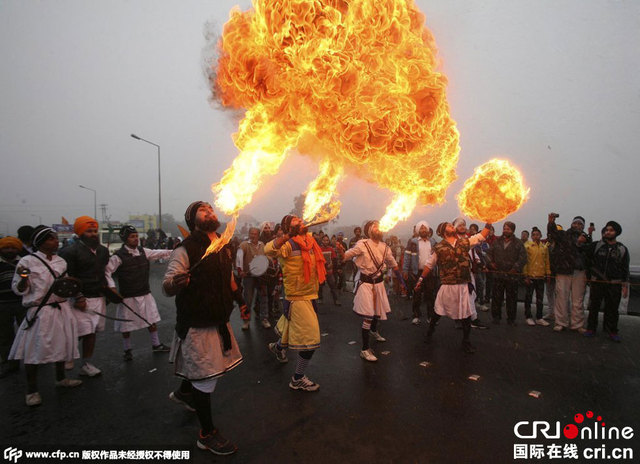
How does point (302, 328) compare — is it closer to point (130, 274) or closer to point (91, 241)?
point (130, 274)

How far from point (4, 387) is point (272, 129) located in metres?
5.91

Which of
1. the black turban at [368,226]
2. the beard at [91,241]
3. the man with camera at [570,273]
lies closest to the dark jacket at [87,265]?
the beard at [91,241]

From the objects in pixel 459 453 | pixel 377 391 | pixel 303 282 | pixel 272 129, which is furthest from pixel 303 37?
pixel 459 453

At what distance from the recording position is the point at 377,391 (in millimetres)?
4469

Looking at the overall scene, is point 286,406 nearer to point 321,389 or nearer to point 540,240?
point 321,389

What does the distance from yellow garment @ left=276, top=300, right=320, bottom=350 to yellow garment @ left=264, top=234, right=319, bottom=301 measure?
0.38 ft

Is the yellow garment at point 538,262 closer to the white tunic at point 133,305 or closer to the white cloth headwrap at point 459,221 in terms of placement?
the white cloth headwrap at point 459,221

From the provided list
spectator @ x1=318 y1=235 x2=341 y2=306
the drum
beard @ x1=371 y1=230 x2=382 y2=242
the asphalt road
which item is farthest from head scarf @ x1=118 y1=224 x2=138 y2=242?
spectator @ x1=318 y1=235 x2=341 y2=306

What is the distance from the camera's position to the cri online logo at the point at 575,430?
11.4 feet

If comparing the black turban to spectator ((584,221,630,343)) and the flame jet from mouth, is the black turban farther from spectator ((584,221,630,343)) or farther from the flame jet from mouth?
spectator ((584,221,630,343))

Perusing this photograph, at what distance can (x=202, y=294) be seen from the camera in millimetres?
3264

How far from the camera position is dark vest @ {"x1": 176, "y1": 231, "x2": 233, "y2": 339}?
3242 mm

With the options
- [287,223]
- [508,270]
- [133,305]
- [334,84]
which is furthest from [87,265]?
[508,270]

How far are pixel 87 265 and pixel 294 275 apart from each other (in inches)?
136
